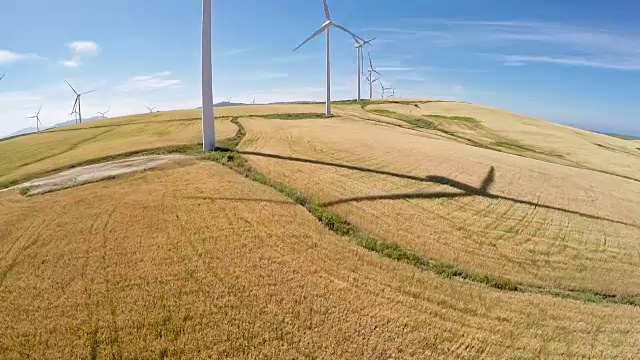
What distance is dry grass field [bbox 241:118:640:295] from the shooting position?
71.7ft

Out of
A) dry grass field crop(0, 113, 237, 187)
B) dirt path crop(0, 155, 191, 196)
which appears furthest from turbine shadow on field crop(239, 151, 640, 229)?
dry grass field crop(0, 113, 237, 187)

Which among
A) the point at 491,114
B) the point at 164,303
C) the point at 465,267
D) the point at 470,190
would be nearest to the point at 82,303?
the point at 164,303

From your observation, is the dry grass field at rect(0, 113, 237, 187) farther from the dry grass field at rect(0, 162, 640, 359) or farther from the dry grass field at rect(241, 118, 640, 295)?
the dry grass field at rect(0, 162, 640, 359)

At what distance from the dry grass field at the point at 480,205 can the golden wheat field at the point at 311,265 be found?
0.51 feet

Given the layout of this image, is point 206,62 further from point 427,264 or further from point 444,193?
point 427,264

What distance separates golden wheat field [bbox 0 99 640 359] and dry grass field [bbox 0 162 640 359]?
0.23ft

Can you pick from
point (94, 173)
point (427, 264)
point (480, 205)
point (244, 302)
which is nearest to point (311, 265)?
point (244, 302)

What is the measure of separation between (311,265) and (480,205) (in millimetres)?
15912

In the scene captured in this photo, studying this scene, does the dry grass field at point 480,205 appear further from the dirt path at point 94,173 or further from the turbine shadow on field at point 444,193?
the dirt path at point 94,173

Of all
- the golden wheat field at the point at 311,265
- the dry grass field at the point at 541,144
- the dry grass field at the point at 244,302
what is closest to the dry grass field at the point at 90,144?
the golden wheat field at the point at 311,265

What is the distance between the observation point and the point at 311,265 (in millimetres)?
18328

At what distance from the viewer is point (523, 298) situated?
18.1 meters

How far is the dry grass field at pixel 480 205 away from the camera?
860 inches

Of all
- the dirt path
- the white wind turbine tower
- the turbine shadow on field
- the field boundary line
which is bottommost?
the field boundary line
